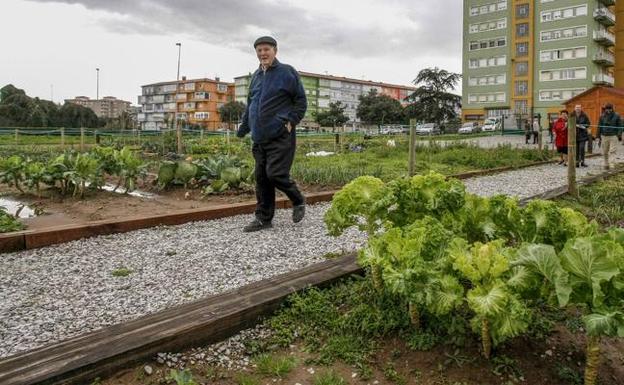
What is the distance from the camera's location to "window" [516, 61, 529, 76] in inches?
2726

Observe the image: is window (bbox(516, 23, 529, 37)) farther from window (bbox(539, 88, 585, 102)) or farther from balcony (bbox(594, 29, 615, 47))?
balcony (bbox(594, 29, 615, 47))

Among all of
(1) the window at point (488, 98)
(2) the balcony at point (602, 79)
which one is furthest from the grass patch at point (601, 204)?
(1) the window at point (488, 98)

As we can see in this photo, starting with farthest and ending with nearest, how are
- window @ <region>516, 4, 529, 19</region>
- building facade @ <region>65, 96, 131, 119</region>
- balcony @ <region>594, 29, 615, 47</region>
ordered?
building facade @ <region>65, 96, 131, 119</region>
window @ <region>516, 4, 529, 19</region>
balcony @ <region>594, 29, 615, 47</region>

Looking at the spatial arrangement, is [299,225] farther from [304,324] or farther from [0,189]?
[0,189]

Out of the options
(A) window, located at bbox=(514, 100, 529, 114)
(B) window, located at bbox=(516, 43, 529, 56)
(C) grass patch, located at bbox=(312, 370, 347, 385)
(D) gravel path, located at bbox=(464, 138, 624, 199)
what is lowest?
(C) grass patch, located at bbox=(312, 370, 347, 385)

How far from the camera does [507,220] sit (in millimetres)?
2506

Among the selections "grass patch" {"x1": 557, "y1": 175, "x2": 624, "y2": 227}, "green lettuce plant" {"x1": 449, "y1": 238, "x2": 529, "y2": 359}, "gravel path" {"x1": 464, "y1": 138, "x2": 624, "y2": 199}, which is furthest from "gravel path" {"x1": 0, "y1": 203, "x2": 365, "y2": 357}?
"gravel path" {"x1": 464, "y1": 138, "x2": 624, "y2": 199}

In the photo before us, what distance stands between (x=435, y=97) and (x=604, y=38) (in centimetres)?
2517

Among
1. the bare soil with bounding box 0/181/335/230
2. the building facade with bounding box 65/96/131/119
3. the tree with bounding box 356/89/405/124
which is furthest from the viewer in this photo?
the building facade with bounding box 65/96/131/119

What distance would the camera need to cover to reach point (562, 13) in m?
65.4

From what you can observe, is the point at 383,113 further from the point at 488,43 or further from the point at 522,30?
the point at 522,30

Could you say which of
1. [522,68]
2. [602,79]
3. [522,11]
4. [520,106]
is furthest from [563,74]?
[522,11]

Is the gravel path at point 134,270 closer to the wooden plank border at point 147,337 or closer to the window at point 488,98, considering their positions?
the wooden plank border at point 147,337

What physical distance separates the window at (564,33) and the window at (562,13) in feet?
5.13
